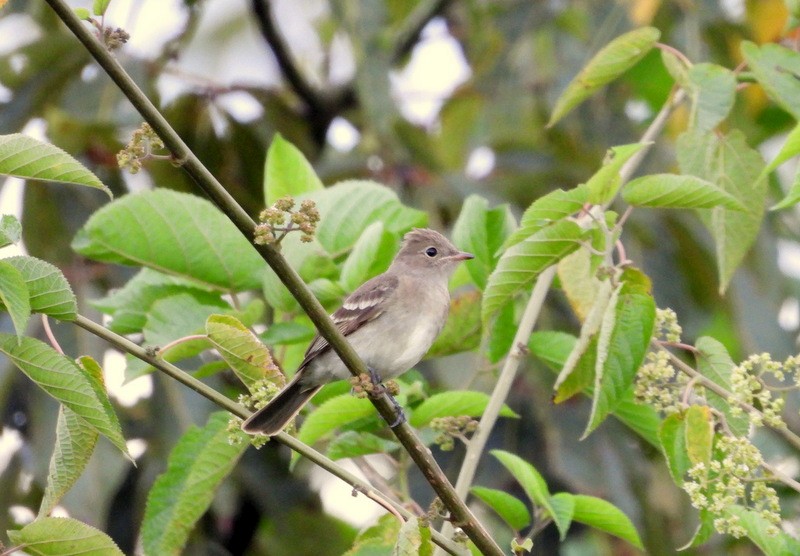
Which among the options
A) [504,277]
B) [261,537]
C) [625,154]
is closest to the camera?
[625,154]

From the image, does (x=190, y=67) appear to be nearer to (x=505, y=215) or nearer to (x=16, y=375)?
(x=16, y=375)

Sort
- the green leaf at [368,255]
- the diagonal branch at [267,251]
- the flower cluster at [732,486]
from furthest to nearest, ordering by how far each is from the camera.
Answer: the green leaf at [368,255], the flower cluster at [732,486], the diagonal branch at [267,251]

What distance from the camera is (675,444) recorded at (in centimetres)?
Result: 254

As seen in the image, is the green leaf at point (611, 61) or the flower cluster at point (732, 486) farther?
the green leaf at point (611, 61)

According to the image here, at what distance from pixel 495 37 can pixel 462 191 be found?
116 centimetres

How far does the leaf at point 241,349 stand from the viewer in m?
2.47

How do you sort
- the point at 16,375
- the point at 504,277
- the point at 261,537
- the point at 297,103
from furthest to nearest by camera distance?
the point at 297,103 → the point at 261,537 → the point at 16,375 → the point at 504,277

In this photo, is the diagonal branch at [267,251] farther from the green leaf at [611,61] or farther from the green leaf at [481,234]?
the green leaf at [611,61]

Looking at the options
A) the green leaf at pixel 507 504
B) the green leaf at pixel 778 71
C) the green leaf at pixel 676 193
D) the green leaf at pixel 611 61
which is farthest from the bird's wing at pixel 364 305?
the green leaf at pixel 778 71

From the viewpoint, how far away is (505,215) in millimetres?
3500

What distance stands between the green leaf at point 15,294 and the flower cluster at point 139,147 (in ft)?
0.86

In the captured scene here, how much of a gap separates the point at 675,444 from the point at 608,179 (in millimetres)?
613

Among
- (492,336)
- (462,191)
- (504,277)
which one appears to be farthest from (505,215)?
(462,191)

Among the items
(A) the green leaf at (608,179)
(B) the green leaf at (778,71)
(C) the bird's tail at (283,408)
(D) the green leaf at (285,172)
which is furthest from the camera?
(D) the green leaf at (285,172)
